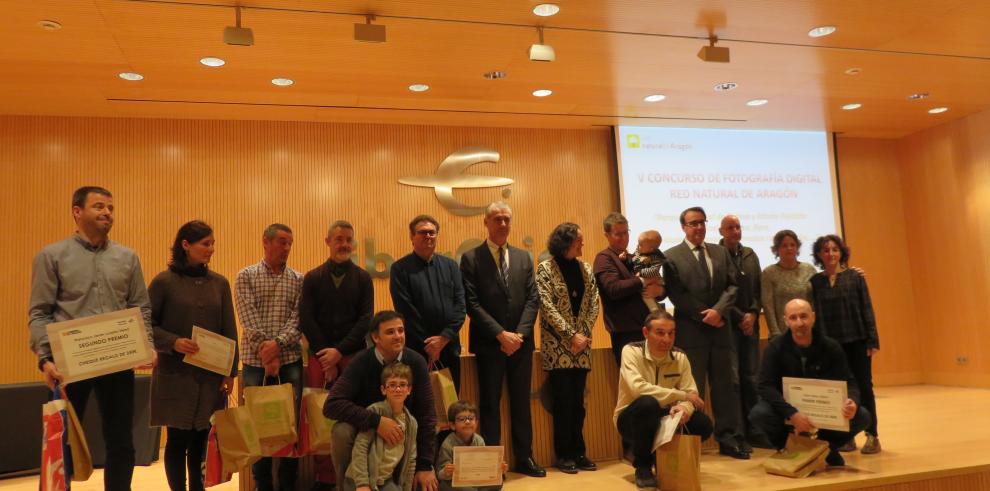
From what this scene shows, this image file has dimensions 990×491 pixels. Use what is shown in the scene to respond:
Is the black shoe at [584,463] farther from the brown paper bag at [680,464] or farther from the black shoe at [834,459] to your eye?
the black shoe at [834,459]

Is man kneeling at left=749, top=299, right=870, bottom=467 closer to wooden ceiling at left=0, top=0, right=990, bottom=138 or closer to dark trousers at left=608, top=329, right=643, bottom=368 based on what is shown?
dark trousers at left=608, top=329, right=643, bottom=368

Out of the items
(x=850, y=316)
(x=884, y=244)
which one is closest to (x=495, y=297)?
(x=850, y=316)

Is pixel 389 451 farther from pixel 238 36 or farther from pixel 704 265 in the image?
pixel 238 36

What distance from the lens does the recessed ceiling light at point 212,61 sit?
5.00m

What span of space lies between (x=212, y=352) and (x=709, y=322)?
2.69m

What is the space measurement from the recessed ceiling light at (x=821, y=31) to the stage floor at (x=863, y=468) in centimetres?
272

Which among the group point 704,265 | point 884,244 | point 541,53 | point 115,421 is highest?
point 541,53

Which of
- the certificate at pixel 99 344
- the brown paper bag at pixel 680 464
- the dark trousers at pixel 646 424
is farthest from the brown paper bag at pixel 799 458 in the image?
the certificate at pixel 99 344

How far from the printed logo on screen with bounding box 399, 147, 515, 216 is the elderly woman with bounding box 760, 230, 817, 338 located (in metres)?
2.71

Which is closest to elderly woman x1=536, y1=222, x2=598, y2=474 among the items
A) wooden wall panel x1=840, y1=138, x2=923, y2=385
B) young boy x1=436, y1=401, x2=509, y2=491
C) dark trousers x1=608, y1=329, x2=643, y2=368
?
dark trousers x1=608, y1=329, x2=643, y2=368

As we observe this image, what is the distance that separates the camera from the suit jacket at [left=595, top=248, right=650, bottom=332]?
416 cm

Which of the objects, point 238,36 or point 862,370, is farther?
point 862,370

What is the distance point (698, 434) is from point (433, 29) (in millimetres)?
2908

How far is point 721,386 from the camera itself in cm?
432
